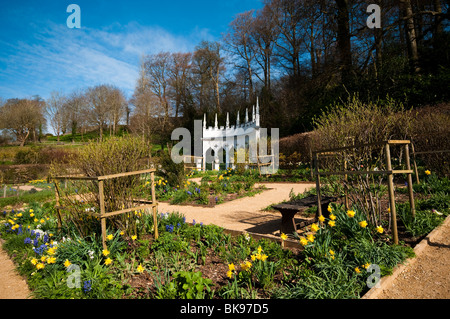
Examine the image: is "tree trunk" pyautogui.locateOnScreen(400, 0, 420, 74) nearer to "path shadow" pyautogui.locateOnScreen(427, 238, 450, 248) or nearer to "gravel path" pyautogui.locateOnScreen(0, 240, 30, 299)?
"path shadow" pyautogui.locateOnScreen(427, 238, 450, 248)

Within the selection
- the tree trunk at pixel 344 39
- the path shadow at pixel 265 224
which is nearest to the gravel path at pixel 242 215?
the path shadow at pixel 265 224

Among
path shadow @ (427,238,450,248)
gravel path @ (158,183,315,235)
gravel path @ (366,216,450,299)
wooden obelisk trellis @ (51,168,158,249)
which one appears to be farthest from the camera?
gravel path @ (158,183,315,235)

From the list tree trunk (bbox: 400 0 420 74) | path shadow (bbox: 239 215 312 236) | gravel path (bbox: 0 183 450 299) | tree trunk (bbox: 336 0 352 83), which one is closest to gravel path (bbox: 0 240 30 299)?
gravel path (bbox: 0 183 450 299)

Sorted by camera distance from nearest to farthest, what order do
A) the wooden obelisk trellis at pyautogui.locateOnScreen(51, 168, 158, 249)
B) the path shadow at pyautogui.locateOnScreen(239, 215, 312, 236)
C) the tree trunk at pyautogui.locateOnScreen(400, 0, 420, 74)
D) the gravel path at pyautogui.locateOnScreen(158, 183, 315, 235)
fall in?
the wooden obelisk trellis at pyautogui.locateOnScreen(51, 168, 158, 249), the path shadow at pyautogui.locateOnScreen(239, 215, 312, 236), the gravel path at pyautogui.locateOnScreen(158, 183, 315, 235), the tree trunk at pyautogui.locateOnScreen(400, 0, 420, 74)

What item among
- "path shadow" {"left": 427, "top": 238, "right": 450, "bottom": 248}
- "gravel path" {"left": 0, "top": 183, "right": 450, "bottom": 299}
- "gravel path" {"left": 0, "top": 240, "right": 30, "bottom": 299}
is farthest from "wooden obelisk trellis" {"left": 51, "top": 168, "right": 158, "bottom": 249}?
"path shadow" {"left": 427, "top": 238, "right": 450, "bottom": 248}


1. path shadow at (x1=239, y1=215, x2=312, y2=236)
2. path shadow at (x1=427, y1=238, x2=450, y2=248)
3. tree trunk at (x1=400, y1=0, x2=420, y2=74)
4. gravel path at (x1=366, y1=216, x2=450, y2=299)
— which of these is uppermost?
tree trunk at (x1=400, y1=0, x2=420, y2=74)

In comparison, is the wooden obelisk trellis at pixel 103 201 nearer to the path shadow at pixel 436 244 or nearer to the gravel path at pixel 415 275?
the gravel path at pixel 415 275

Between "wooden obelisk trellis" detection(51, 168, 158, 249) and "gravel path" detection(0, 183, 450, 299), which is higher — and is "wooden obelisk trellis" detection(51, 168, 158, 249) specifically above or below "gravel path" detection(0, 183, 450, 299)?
above

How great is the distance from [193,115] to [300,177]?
20.2 meters

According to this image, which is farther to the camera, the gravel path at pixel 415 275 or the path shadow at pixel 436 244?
the path shadow at pixel 436 244

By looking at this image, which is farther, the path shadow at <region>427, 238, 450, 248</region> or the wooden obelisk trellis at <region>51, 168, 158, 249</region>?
the path shadow at <region>427, 238, 450, 248</region>

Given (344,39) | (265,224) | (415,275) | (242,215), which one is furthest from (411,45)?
(415,275)

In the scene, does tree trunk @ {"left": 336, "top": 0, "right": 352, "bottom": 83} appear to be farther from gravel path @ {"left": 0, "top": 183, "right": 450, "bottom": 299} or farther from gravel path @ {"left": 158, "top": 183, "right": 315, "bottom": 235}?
gravel path @ {"left": 0, "top": 183, "right": 450, "bottom": 299}
